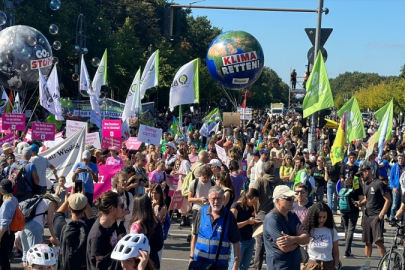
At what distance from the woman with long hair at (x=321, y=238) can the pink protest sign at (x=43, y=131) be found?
9902 mm

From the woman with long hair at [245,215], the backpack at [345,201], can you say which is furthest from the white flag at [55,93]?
the woman with long hair at [245,215]

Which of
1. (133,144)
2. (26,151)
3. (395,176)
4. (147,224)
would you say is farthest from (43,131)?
(147,224)

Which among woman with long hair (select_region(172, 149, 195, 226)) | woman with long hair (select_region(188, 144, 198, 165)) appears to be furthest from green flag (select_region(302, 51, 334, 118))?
woman with long hair (select_region(172, 149, 195, 226))

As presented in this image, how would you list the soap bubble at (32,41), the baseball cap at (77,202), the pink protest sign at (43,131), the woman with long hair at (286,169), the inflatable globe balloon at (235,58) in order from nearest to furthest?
1. the baseball cap at (77,202)
2. the woman with long hair at (286,169)
3. the pink protest sign at (43,131)
4. the soap bubble at (32,41)
5. the inflatable globe balloon at (235,58)

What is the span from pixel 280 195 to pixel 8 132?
42.6ft

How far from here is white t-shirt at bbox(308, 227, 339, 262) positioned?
6.74 m

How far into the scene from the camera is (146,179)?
35.9ft

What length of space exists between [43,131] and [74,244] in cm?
1009

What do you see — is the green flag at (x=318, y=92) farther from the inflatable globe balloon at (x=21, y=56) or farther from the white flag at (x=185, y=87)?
the inflatable globe balloon at (x=21, y=56)

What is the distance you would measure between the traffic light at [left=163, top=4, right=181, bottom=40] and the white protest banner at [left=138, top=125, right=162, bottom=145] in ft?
8.30

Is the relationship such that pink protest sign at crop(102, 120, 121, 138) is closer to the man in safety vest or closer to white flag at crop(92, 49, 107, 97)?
white flag at crop(92, 49, 107, 97)

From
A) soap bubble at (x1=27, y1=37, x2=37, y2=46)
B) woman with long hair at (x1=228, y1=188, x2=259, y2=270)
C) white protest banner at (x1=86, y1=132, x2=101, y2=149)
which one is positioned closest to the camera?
woman with long hair at (x1=228, y1=188, x2=259, y2=270)

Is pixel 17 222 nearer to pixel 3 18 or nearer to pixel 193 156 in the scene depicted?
pixel 193 156

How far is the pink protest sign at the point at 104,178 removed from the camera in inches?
457
